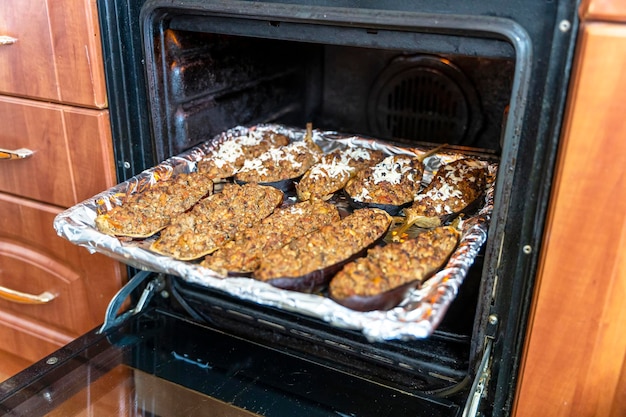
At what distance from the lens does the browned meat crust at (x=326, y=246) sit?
105 centimetres

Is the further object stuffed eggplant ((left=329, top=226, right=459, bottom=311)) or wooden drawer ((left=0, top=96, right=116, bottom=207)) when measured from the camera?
wooden drawer ((left=0, top=96, right=116, bottom=207))

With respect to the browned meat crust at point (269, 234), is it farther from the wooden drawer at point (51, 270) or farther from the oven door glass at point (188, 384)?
the wooden drawer at point (51, 270)

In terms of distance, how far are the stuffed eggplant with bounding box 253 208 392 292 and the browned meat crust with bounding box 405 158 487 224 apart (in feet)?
0.40

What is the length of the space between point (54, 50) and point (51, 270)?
61 cm

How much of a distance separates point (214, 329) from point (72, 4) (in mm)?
803

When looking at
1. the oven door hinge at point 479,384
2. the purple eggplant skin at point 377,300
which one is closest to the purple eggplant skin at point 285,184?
the purple eggplant skin at point 377,300

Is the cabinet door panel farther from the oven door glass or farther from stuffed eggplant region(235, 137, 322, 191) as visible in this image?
the oven door glass

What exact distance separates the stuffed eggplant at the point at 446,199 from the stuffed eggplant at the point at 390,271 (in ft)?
0.49

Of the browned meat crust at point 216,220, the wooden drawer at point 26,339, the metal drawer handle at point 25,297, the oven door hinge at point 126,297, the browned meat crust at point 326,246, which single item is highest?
the browned meat crust at point 326,246

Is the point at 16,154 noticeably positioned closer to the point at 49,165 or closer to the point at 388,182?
the point at 49,165

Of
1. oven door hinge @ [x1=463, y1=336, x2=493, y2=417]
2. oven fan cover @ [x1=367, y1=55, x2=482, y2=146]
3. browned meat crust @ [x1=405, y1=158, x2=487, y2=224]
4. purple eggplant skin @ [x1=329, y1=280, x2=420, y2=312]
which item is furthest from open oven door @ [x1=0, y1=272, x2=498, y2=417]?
oven fan cover @ [x1=367, y1=55, x2=482, y2=146]

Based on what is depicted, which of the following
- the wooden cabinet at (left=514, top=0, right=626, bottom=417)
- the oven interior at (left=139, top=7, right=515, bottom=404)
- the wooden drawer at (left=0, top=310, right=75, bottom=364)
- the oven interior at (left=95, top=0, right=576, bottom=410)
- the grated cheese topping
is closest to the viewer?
the wooden cabinet at (left=514, top=0, right=626, bottom=417)

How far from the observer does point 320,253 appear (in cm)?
110

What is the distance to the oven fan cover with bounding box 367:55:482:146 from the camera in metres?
1.69
